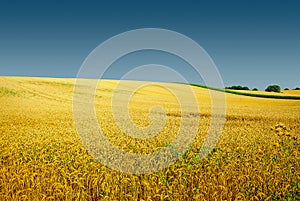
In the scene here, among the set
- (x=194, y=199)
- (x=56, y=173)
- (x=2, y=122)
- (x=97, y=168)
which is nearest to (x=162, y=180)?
(x=194, y=199)

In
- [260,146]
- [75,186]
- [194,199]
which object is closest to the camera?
[194,199]

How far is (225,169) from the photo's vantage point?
23.1 ft

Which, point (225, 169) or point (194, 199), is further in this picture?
point (225, 169)

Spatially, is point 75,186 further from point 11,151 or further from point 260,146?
point 260,146

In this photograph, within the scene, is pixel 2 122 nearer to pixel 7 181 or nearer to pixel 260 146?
pixel 7 181

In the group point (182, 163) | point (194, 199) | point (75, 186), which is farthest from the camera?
point (182, 163)

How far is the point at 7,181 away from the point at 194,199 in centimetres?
354

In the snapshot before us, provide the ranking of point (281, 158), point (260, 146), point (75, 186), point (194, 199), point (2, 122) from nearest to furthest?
1. point (194, 199)
2. point (75, 186)
3. point (281, 158)
4. point (260, 146)
5. point (2, 122)

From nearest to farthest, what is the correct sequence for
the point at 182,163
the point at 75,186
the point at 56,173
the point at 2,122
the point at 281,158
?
the point at 75,186 → the point at 56,173 → the point at 182,163 → the point at 281,158 → the point at 2,122

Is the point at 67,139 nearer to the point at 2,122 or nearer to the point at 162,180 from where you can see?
the point at 162,180

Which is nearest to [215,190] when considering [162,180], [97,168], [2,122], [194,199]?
[194,199]

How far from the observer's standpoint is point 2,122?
14.9 m

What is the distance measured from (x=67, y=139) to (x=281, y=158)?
6.19 m

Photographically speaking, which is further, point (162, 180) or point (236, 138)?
point (236, 138)
